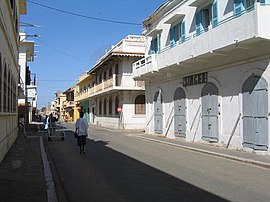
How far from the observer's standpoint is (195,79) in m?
20.2

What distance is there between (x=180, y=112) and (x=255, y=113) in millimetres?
7755

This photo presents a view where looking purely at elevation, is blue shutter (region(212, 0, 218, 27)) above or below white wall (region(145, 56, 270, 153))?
above

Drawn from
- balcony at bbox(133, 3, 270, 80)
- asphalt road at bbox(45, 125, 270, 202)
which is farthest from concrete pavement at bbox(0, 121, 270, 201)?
balcony at bbox(133, 3, 270, 80)

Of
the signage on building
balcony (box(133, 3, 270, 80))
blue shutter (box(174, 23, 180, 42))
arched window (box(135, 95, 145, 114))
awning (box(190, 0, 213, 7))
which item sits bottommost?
arched window (box(135, 95, 145, 114))

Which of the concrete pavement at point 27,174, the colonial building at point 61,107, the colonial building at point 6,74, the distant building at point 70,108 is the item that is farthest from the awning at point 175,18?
the colonial building at point 61,107

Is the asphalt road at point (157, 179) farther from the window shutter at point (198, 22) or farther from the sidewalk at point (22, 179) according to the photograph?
the window shutter at point (198, 22)

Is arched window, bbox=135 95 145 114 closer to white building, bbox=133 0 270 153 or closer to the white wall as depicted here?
white building, bbox=133 0 270 153

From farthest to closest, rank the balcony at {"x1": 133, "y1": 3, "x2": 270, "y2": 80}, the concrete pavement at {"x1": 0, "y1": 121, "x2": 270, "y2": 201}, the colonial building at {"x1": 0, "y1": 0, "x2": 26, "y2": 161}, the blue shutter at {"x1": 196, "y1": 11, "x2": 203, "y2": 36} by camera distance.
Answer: the blue shutter at {"x1": 196, "y1": 11, "x2": 203, "y2": 36} → the balcony at {"x1": 133, "y1": 3, "x2": 270, "y2": 80} → the colonial building at {"x1": 0, "y1": 0, "x2": 26, "y2": 161} → the concrete pavement at {"x1": 0, "y1": 121, "x2": 270, "y2": 201}

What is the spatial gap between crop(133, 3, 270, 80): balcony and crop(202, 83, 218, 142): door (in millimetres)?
1201

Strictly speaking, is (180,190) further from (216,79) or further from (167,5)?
(167,5)

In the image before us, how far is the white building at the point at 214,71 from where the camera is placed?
14383 millimetres

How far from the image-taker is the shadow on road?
7359 millimetres

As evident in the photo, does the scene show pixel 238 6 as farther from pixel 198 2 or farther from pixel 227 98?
pixel 227 98

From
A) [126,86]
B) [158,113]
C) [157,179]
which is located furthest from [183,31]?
[126,86]
